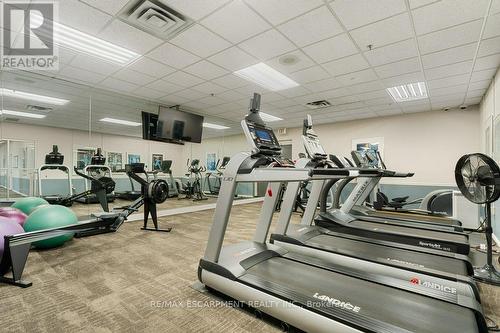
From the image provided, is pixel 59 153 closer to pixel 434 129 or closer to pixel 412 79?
pixel 412 79

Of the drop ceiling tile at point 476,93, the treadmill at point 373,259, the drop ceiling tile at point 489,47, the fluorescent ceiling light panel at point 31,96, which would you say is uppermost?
the drop ceiling tile at point 489,47

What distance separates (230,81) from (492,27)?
3677 millimetres

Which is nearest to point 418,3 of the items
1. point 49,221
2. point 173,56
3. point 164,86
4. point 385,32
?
point 385,32

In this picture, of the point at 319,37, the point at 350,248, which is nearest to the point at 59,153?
the point at 319,37

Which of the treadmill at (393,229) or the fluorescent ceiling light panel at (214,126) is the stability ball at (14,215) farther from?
the fluorescent ceiling light panel at (214,126)

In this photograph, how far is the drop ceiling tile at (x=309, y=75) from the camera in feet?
13.5

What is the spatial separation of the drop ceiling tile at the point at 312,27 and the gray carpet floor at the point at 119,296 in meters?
3.00

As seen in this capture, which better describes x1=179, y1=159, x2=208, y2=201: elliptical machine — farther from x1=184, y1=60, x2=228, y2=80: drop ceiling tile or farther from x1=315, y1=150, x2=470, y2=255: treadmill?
x1=315, y1=150, x2=470, y2=255: treadmill

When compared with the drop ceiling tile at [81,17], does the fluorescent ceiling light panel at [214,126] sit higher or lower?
lower

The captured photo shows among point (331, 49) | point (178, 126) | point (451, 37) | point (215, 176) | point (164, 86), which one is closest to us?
point (451, 37)

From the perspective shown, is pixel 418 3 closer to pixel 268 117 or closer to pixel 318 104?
pixel 318 104

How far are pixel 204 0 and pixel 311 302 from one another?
2.85 metres

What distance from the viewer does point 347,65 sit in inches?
154

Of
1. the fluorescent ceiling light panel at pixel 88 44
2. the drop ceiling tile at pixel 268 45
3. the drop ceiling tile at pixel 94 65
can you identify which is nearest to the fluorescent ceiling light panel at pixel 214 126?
the drop ceiling tile at pixel 94 65
